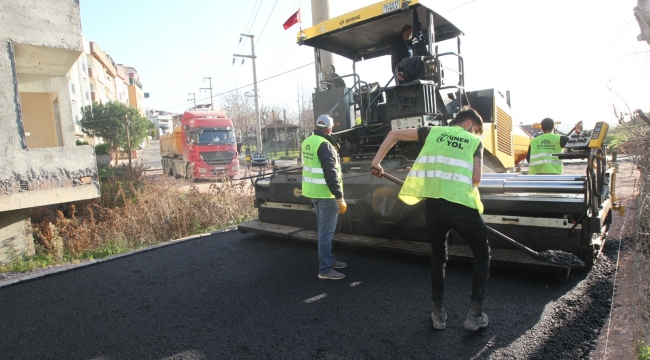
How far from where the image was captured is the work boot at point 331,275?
4033 millimetres

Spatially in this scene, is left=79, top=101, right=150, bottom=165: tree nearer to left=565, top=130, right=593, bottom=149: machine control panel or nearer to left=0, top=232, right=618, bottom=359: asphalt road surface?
left=0, top=232, right=618, bottom=359: asphalt road surface

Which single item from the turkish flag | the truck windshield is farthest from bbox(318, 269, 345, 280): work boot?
the truck windshield

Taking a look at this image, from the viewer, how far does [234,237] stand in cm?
626

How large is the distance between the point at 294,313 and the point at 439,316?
1154 mm

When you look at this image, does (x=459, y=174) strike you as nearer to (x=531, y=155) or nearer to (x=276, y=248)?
(x=276, y=248)

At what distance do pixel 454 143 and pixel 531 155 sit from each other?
381cm

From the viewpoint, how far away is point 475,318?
2.86 metres

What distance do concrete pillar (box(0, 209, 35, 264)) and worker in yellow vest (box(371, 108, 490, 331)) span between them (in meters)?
7.51

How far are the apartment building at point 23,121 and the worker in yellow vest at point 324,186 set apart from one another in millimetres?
5733

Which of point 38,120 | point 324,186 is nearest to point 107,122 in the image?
point 38,120

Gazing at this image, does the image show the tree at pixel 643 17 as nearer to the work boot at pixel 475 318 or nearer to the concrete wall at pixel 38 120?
the work boot at pixel 475 318

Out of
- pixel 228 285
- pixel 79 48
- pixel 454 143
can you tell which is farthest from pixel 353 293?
pixel 79 48

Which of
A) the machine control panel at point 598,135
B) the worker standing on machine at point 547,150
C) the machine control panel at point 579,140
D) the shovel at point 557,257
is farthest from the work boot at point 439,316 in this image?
the worker standing on machine at point 547,150

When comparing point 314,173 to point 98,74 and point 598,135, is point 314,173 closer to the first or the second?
point 598,135
